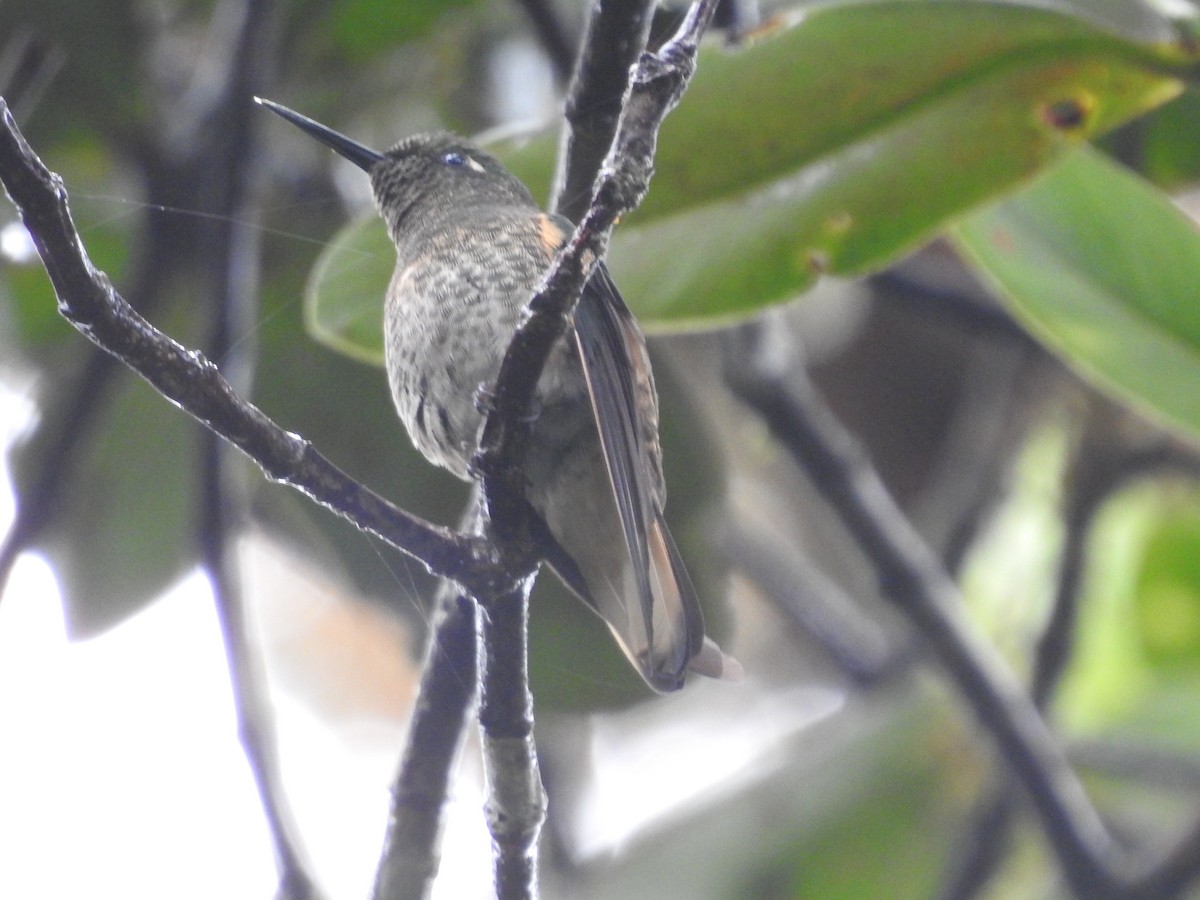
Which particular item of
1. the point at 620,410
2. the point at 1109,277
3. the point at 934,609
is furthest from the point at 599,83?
the point at 934,609

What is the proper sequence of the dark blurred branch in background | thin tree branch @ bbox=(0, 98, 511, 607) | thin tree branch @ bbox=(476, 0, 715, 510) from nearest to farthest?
thin tree branch @ bbox=(0, 98, 511, 607) → thin tree branch @ bbox=(476, 0, 715, 510) → the dark blurred branch in background

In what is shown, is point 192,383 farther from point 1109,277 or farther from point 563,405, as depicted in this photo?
point 1109,277

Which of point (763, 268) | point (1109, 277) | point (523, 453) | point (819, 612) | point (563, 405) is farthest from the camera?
point (819, 612)

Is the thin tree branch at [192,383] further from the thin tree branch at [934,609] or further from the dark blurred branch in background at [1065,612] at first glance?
the dark blurred branch in background at [1065,612]

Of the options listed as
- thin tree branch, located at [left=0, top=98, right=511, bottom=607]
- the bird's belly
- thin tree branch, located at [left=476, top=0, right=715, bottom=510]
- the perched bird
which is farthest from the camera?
the bird's belly

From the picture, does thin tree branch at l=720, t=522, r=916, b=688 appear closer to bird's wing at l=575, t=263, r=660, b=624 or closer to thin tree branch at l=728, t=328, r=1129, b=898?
thin tree branch at l=728, t=328, r=1129, b=898

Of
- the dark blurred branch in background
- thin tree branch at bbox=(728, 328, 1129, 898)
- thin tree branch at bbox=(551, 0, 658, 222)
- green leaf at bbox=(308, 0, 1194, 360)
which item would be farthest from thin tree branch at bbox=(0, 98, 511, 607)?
the dark blurred branch in background

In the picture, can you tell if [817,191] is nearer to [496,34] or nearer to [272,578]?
[496,34]

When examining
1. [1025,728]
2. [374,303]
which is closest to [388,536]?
[374,303]

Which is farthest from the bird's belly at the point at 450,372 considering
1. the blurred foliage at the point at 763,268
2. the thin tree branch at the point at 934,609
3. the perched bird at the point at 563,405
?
the thin tree branch at the point at 934,609
